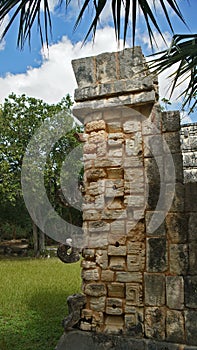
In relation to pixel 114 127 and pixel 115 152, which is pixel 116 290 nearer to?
pixel 115 152

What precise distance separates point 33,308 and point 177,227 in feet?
12.9

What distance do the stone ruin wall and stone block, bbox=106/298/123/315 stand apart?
10mm

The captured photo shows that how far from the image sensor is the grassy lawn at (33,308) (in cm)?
489

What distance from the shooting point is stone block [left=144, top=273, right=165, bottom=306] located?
3.66m

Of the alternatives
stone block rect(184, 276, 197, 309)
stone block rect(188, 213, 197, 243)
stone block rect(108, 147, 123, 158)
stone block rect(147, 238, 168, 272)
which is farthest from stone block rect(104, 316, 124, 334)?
stone block rect(108, 147, 123, 158)

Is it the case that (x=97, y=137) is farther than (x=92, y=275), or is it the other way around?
(x=97, y=137)

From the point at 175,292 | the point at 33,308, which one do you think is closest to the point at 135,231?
the point at 175,292

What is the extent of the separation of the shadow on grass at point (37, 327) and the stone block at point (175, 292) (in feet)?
5.75

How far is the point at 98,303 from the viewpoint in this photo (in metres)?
3.86

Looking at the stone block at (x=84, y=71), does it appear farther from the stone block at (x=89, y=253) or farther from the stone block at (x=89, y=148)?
the stone block at (x=89, y=253)

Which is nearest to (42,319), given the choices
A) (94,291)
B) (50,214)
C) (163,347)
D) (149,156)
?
(94,291)

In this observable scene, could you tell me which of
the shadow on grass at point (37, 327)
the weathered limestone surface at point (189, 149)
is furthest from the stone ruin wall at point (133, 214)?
the shadow on grass at point (37, 327)

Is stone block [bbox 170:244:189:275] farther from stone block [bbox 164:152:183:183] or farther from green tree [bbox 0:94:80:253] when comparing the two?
green tree [bbox 0:94:80:253]

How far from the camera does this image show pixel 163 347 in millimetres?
3543
